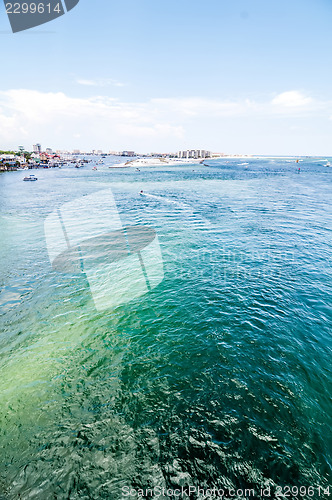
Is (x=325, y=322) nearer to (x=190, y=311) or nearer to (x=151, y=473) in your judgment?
(x=190, y=311)

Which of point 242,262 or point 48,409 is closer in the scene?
point 48,409

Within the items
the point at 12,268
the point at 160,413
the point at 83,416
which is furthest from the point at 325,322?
the point at 12,268

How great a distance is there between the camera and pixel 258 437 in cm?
726

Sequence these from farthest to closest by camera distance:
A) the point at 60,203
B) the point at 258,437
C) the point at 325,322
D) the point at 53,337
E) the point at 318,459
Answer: the point at 60,203
the point at 325,322
the point at 53,337
the point at 258,437
the point at 318,459

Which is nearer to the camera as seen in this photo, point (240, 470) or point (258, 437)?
point (240, 470)

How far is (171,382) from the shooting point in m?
8.99

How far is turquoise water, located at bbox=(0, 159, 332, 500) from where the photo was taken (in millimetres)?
6516

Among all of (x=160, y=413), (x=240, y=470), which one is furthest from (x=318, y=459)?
(x=160, y=413)

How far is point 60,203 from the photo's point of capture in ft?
153

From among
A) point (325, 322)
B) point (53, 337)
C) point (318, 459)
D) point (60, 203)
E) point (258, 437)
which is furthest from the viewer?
point (60, 203)

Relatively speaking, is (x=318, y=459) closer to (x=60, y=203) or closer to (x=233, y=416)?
(x=233, y=416)

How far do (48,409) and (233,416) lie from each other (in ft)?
21.1

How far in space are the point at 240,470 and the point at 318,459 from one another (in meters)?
2.36

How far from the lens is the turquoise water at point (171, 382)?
652cm
